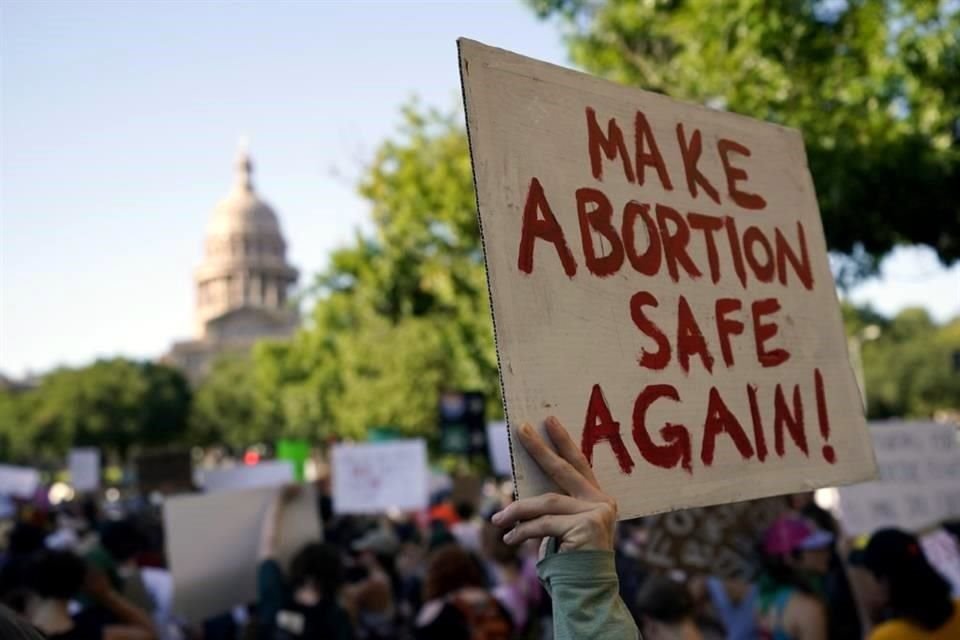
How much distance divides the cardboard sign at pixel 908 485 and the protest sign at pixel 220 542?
2.72 meters

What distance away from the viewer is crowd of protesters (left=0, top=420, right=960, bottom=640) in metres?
1.76

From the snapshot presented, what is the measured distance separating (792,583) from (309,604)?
6.74 feet

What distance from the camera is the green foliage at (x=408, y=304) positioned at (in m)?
23.5

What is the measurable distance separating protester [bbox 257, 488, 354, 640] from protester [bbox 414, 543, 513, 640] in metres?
0.38

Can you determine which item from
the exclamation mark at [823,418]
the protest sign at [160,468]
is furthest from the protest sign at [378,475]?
the protest sign at [160,468]

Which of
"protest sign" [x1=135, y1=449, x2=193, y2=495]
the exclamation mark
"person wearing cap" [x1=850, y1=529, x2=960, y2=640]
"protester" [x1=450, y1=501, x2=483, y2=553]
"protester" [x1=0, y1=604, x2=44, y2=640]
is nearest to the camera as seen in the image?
"protester" [x1=0, y1=604, x2=44, y2=640]

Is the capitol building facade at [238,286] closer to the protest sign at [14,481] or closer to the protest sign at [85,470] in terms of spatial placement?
the protest sign at [85,470]

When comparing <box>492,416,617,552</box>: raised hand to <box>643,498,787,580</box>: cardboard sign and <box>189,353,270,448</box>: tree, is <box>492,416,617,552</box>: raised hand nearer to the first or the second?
<box>643,498,787,580</box>: cardboard sign

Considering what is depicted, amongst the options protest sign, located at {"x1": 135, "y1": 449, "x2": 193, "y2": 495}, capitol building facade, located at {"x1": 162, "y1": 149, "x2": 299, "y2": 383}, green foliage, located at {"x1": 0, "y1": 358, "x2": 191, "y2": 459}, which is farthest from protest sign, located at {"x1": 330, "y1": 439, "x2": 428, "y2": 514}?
capitol building facade, located at {"x1": 162, "y1": 149, "x2": 299, "y2": 383}

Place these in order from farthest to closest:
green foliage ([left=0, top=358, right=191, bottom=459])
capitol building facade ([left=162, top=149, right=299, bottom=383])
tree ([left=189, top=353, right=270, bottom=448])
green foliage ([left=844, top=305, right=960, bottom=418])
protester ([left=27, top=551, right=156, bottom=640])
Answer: capitol building facade ([left=162, top=149, right=299, bottom=383]) → tree ([left=189, top=353, right=270, bottom=448]) → green foliage ([left=0, top=358, right=191, bottom=459]) → green foliage ([left=844, top=305, right=960, bottom=418]) → protester ([left=27, top=551, right=156, bottom=640])

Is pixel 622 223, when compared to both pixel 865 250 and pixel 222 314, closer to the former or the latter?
pixel 865 250

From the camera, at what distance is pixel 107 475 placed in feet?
258

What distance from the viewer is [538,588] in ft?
19.9

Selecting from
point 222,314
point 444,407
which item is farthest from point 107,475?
point 444,407
